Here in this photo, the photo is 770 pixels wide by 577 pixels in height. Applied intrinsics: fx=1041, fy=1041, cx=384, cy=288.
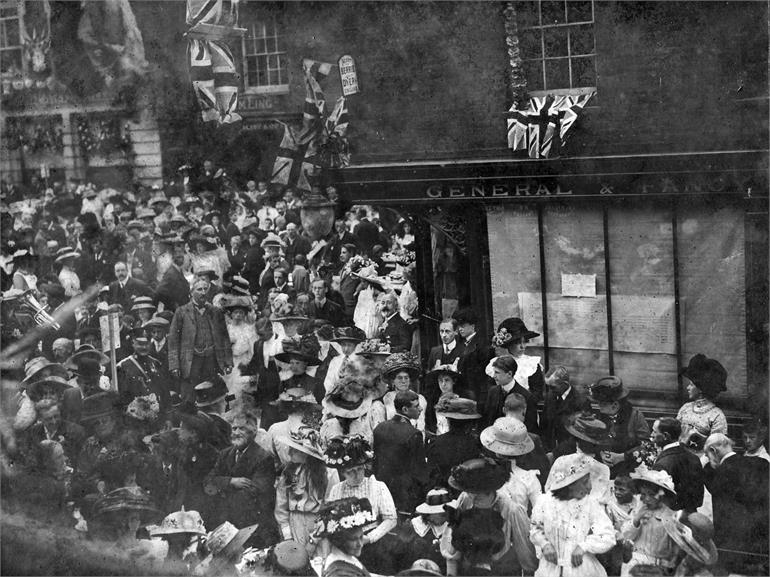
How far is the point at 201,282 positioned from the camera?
8.77m

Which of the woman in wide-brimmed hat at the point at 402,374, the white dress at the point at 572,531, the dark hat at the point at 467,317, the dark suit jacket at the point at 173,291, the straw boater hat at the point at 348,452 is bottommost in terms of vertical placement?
the white dress at the point at 572,531

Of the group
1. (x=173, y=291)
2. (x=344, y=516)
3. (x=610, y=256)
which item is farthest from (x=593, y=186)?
(x=173, y=291)

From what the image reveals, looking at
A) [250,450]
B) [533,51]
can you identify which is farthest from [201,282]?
[533,51]

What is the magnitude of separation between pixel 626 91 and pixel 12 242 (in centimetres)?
524

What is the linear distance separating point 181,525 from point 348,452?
5.22ft

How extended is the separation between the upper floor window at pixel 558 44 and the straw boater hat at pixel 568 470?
109 inches

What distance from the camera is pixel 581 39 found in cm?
780

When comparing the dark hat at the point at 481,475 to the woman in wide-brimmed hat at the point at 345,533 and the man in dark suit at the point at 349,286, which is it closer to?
the woman in wide-brimmed hat at the point at 345,533

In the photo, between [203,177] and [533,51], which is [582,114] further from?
[203,177]

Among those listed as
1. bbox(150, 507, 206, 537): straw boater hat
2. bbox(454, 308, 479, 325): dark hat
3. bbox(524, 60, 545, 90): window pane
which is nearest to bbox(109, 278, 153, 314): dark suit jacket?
bbox(150, 507, 206, 537): straw boater hat

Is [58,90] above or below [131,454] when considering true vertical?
above

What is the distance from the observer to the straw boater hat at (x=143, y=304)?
877 centimetres

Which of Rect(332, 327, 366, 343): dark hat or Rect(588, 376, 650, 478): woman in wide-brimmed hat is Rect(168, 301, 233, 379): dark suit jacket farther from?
Rect(588, 376, 650, 478): woman in wide-brimmed hat

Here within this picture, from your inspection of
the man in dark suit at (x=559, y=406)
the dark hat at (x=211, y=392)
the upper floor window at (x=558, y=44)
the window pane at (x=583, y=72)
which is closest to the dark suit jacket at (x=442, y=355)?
the man in dark suit at (x=559, y=406)
